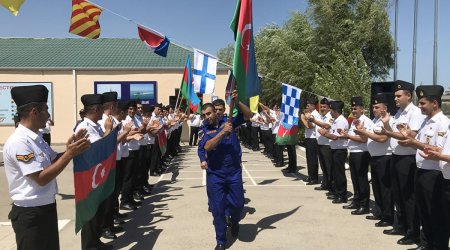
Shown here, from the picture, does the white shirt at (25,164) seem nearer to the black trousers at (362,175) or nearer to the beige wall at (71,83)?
the black trousers at (362,175)

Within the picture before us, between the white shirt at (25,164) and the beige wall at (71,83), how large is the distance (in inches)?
706

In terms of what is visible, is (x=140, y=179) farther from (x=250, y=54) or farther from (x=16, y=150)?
(x=16, y=150)

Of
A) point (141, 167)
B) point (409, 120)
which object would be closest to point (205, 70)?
point (141, 167)

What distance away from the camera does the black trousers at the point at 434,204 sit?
445 centimetres

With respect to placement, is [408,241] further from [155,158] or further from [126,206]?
[155,158]

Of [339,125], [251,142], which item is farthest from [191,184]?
[251,142]

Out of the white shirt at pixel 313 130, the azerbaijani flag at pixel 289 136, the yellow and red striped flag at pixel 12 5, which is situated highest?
the yellow and red striped flag at pixel 12 5

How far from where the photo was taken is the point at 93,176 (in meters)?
4.10

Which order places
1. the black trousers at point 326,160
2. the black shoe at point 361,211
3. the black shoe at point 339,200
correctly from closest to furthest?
the black shoe at point 361,211 < the black shoe at point 339,200 < the black trousers at point 326,160

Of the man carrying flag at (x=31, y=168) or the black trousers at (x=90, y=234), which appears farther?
the black trousers at (x=90, y=234)

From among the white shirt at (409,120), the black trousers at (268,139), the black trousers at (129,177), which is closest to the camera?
the white shirt at (409,120)

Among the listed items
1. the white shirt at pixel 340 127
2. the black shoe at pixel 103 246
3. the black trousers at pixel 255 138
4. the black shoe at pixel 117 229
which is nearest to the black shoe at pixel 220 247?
the black shoe at pixel 103 246

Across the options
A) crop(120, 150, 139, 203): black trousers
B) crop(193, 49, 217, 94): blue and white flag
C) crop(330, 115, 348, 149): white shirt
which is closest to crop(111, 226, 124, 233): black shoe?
crop(120, 150, 139, 203): black trousers

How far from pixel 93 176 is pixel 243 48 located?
257 cm
